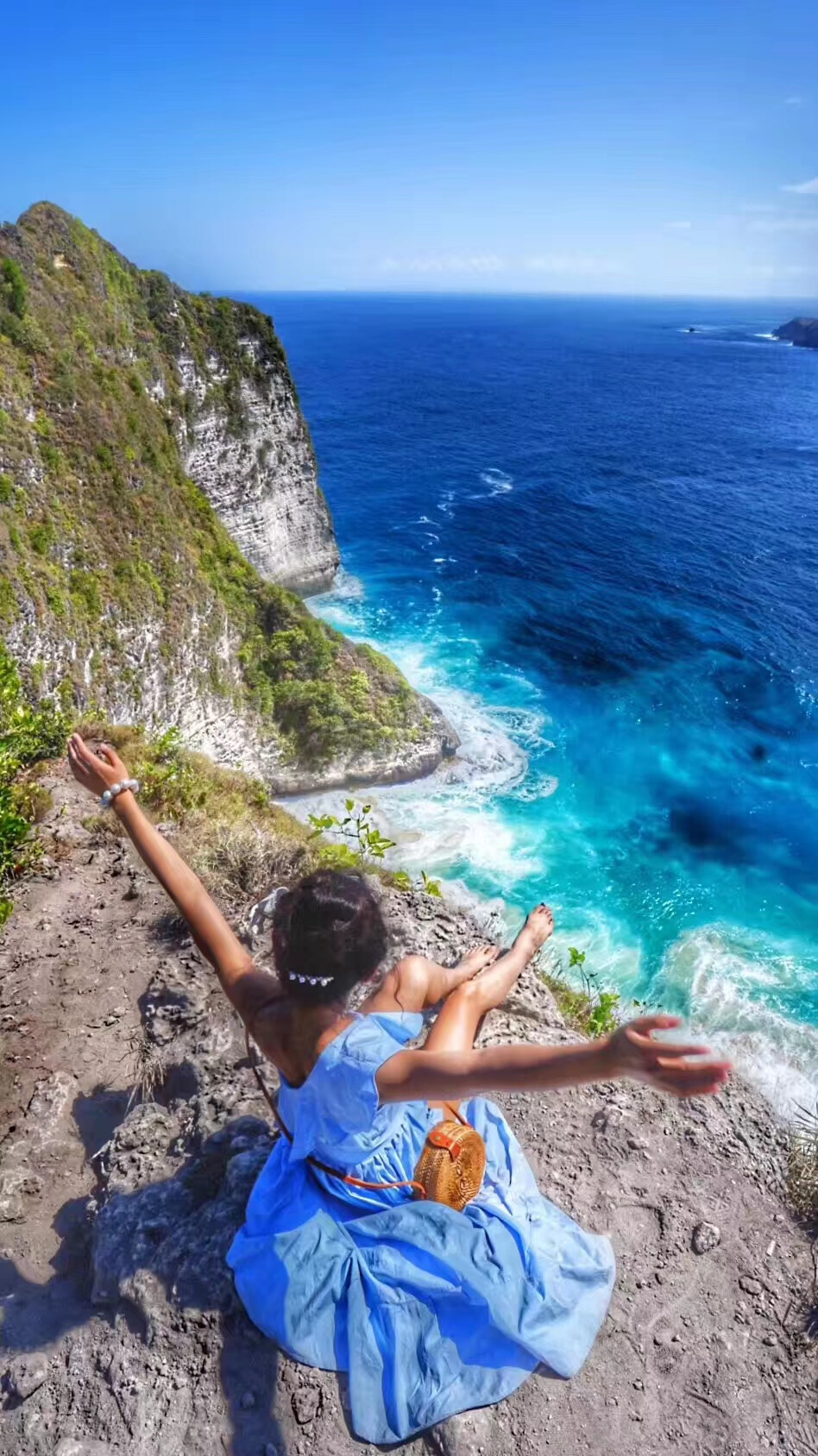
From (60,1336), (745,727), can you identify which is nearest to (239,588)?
(745,727)

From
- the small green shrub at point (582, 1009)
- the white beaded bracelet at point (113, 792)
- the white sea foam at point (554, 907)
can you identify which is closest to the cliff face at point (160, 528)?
the white sea foam at point (554, 907)

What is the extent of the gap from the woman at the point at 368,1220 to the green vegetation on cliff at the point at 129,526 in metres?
16.6

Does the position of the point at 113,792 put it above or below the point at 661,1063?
above

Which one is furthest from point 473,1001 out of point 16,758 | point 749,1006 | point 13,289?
point 13,289

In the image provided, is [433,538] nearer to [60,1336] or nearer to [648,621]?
[648,621]

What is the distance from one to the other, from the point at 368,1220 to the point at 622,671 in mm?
34806

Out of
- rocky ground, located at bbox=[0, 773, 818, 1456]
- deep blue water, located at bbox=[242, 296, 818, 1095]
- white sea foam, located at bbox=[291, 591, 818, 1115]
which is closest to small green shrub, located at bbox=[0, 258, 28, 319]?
white sea foam, located at bbox=[291, 591, 818, 1115]

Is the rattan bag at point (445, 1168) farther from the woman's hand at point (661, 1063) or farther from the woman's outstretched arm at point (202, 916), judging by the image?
the woman's hand at point (661, 1063)

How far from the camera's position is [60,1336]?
438 centimetres

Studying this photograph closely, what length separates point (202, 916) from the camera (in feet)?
12.4

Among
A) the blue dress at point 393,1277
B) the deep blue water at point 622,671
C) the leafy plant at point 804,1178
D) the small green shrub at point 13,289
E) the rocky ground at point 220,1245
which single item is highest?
the small green shrub at point 13,289

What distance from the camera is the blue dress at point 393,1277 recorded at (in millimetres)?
3748

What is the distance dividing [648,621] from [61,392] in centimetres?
2915

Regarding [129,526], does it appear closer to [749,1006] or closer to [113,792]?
[749,1006]
